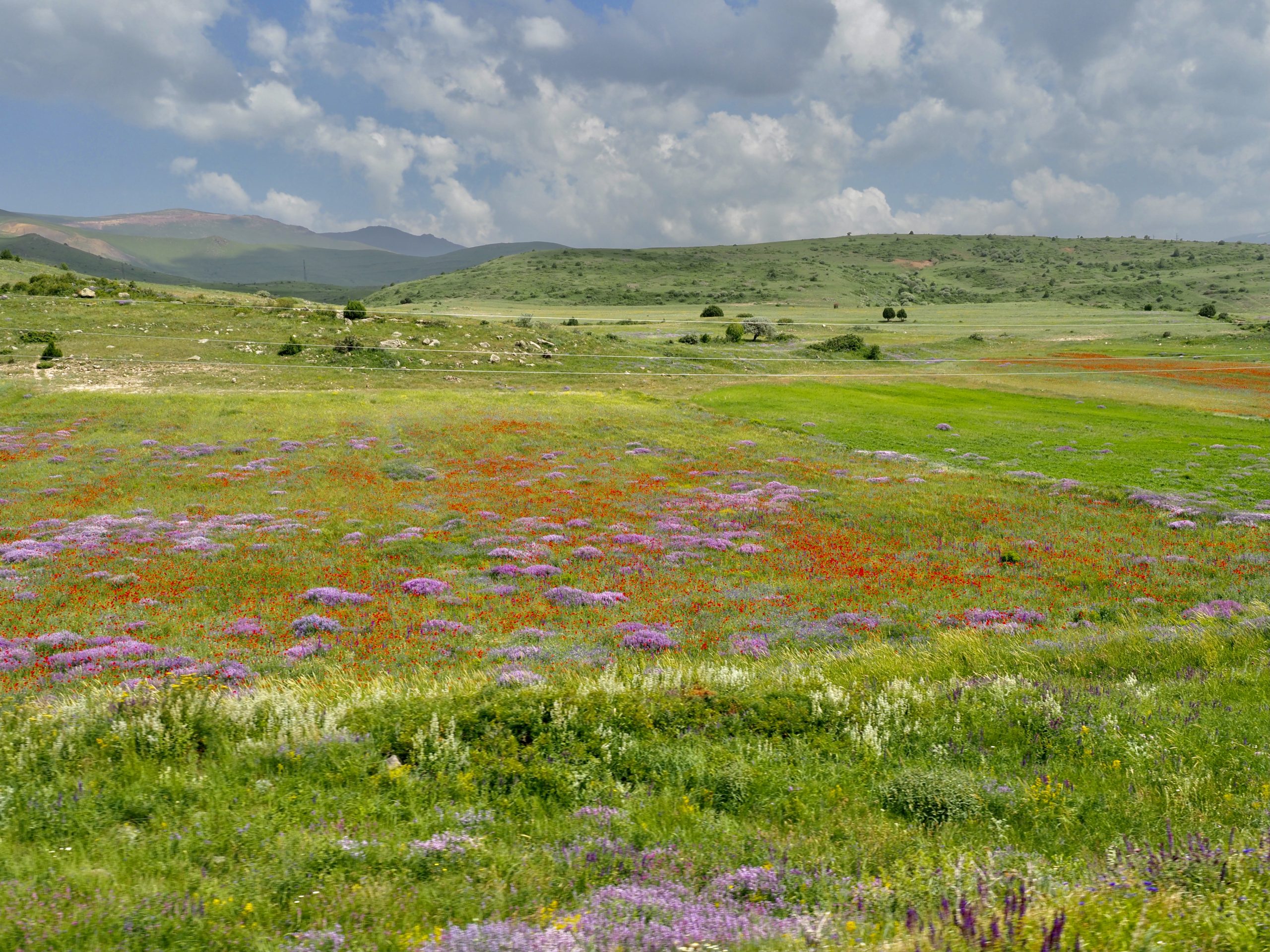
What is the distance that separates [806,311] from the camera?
177125 millimetres

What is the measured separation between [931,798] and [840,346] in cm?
9514

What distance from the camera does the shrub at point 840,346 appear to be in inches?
3735

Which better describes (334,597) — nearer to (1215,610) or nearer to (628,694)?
(628,694)

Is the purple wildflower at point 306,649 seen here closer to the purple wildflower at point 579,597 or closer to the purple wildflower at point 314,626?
the purple wildflower at point 314,626

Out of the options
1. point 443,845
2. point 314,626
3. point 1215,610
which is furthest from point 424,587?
point 1215,610

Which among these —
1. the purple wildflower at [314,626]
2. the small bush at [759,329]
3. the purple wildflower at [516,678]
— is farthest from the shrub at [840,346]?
the purple wildflower at [516,678]

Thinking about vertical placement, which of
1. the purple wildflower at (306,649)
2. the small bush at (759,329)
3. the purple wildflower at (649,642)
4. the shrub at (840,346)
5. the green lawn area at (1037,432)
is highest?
the small bush at (759,329)

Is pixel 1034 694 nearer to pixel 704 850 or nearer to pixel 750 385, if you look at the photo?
pixel 704 850

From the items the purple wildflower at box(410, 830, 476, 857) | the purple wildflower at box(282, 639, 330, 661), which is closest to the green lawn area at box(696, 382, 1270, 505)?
the purple wildflower at box(282, 639, 330, 661)

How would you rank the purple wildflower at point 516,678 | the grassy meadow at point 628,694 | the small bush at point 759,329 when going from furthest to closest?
the small bush at point 759,329
the purple wildflower at point 516,678
the grassy meadow at point 628,694

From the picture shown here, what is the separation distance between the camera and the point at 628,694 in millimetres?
9312

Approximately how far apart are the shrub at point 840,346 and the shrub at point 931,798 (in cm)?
9223

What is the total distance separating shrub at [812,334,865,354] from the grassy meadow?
5583cm

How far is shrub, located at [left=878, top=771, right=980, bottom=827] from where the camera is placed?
260 inches
